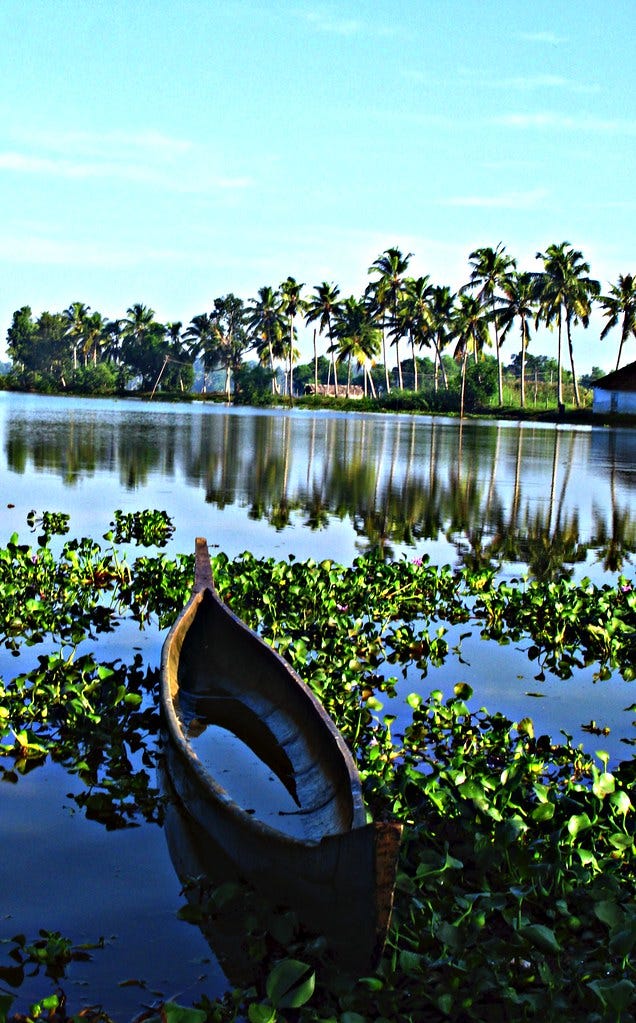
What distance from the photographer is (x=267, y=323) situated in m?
116

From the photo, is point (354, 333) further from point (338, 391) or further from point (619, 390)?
point (619, 390)

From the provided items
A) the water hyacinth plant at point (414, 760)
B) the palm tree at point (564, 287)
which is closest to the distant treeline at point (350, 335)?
the palm tree at point (564, 287)

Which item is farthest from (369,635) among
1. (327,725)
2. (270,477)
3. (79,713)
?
(270,477)

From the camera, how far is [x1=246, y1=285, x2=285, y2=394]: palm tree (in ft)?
377

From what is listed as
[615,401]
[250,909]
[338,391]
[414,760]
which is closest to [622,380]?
[615,401]

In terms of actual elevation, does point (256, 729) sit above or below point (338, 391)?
below

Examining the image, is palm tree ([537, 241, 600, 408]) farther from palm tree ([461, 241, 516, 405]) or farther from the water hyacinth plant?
the water hyacinth plant

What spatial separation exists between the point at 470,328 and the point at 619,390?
16066 mm

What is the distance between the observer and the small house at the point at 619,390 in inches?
2739

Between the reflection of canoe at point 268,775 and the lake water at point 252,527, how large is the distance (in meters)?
0.58

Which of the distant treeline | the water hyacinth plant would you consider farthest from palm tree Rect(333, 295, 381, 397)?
the water hyacinth plant

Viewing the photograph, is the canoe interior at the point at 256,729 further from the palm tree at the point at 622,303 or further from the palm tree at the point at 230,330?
the palm tree at the point at 230,330

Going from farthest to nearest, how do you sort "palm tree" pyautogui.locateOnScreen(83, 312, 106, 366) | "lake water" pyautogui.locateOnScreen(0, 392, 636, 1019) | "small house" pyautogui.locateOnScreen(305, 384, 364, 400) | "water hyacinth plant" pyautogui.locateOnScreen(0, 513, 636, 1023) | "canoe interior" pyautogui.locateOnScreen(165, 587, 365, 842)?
"palm tree" pyautogui.locateOnScreen(83, 312, 106, 366) < "small house" pyautogui.locateOnScreen(305, 384, 364, 400) < "canoe interior" pyautogui.locateOnScreen(165, 587, 365, 842) < "lake water" pyautogui.locateOnScreen(0, 392, 636, 1019) < "water hyacinth plant" pyautogui.locateOnScreen(0, 513, 636, 1023)

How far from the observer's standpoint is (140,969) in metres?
4.45
